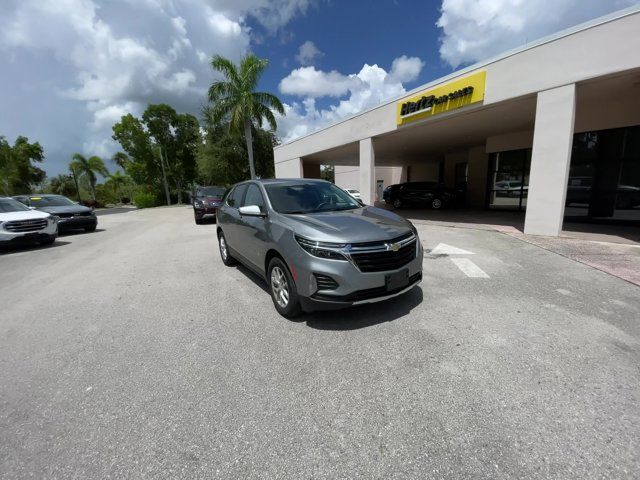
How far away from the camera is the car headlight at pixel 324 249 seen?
3.07m

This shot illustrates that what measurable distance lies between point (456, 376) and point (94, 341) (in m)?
3.83

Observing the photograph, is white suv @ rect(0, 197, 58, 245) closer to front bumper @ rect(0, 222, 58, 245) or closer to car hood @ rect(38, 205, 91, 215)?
front bumper @ rect(0, 222, 58, 245)

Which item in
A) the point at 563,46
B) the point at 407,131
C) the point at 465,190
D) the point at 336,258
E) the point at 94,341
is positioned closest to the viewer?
the point at 336,258

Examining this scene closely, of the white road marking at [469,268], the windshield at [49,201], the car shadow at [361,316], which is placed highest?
the windshield at [49,201]

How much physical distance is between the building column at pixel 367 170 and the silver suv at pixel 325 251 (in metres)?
8.60

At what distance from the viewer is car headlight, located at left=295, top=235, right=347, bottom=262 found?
3.07m

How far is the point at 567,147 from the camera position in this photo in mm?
7008

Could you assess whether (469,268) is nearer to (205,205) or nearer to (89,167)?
(205,205)

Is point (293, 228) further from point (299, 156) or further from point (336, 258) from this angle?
point (299, 156)

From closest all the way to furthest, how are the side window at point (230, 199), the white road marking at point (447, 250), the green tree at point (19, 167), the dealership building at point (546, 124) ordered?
1. the side window at point (230, 199)
2. the white road marking at point (447, 250)
3. the dealership building at point (546, 124)
4. the green tree at point (19, 167)

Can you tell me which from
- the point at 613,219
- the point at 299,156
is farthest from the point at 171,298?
the point at 299,156

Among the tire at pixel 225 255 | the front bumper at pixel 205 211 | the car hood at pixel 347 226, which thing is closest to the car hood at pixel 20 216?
the front bumper at pixel 205 211

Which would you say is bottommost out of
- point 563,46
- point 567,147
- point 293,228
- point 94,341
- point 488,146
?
point 94,341

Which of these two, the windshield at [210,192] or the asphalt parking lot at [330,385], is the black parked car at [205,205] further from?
the asphalt parking lot at [330,385]
